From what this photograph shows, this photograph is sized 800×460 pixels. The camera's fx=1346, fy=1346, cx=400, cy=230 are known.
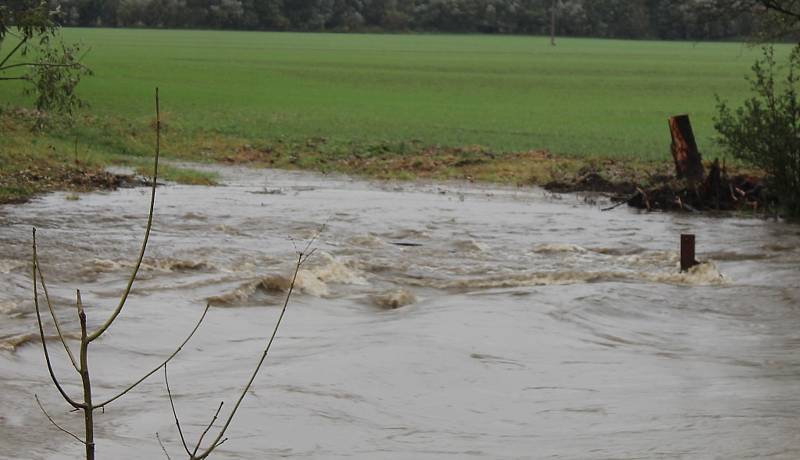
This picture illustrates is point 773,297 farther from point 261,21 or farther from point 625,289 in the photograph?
point 261,21

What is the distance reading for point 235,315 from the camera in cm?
1273

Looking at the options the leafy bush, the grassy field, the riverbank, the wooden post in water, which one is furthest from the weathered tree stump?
the wooden post in water

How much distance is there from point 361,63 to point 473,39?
47.1 metres

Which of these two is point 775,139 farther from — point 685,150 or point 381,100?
point 381,100

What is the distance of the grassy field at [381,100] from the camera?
2886 cm

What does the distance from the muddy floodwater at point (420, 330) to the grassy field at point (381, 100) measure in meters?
6.53

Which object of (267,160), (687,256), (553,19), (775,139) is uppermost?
(553,19)

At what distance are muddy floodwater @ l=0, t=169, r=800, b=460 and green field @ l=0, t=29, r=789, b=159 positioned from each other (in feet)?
33.6

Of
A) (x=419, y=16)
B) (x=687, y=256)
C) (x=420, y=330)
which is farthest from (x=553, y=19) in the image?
(x=420, y=330)

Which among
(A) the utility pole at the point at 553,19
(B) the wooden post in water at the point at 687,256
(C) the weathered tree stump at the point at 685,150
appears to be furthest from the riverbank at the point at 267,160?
(A) the utility pole at the point at 553,19

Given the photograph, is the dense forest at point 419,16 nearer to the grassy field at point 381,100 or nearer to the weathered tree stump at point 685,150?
the grassy field at point 381,100

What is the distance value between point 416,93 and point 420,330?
3404 centimetres

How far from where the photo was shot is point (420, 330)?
12.0 m

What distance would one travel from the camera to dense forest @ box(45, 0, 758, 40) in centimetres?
11231
